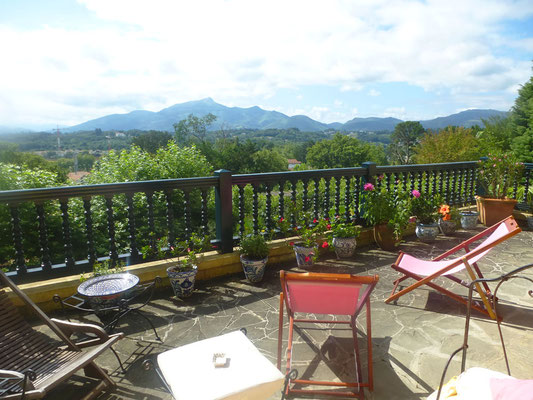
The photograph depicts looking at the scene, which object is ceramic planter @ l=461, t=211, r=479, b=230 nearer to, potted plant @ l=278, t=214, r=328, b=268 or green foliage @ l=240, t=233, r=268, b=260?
potted plant @ l=278, t=214, r=328, b=268

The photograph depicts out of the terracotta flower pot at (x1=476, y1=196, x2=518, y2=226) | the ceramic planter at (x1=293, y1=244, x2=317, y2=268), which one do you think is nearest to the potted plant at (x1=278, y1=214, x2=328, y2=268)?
the ceramic planter at (x1=293, y1=244, x2=317, y2=268)

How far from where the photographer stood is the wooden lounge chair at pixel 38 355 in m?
1.97

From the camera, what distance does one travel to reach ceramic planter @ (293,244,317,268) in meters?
4.67

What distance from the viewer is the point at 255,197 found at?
5285mm

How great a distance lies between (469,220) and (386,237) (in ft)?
8.18

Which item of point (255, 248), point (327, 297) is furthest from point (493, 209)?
point (327, 297)

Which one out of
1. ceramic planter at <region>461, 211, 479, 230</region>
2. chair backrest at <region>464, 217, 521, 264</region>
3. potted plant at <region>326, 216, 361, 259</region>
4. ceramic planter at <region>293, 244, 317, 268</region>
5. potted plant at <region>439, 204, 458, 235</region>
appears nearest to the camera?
chair backrest at <region>464, 217, 521, 264</region>

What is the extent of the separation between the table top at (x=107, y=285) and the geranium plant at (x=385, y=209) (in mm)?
3807

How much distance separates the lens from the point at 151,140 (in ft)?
175

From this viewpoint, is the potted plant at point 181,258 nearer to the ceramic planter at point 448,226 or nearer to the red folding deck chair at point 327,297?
the red folding deck chair at point 327,297

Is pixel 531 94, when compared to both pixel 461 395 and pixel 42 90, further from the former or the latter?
pixel 42 90

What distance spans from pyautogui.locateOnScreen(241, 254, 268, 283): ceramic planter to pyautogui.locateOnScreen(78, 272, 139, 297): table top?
147 centimetres

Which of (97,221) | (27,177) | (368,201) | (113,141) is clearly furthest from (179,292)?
(113,141)

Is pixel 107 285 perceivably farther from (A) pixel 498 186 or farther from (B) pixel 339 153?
(B) pixel 339 153
